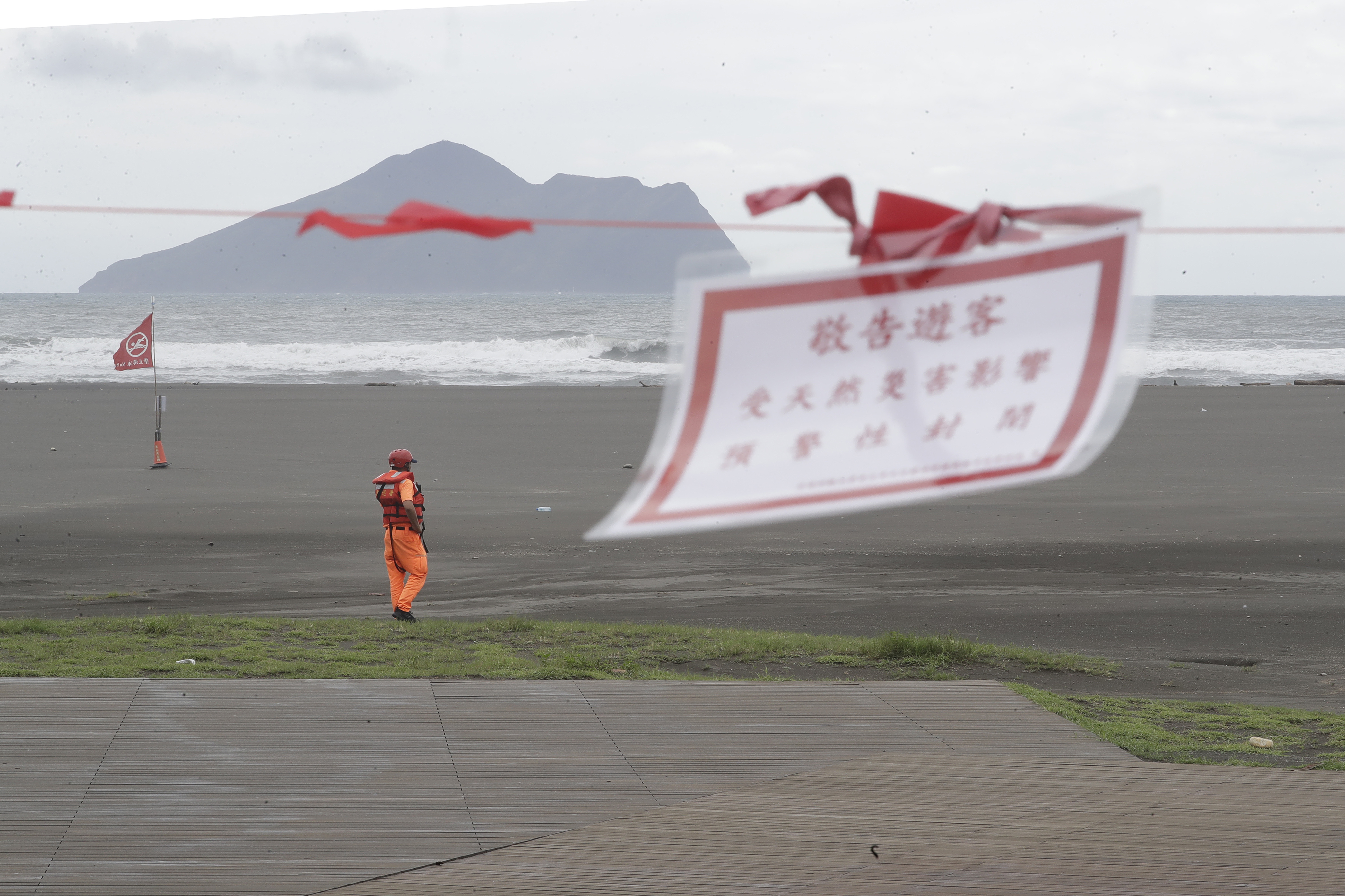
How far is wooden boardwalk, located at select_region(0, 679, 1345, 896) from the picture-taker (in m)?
5.58

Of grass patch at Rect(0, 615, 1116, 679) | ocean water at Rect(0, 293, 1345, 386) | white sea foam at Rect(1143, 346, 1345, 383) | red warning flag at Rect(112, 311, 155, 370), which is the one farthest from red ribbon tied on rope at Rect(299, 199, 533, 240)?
white sea foam at Rect(1143, 346, 1345, 383)

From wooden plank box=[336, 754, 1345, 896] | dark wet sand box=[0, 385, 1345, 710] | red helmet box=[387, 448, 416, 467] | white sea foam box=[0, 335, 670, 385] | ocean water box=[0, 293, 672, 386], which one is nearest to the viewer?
wooden plank box=[336, 754, 1345, 896]

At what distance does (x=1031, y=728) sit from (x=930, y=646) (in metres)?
2.26

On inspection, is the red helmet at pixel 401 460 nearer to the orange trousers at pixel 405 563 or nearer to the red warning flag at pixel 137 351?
the orange trousers at pixel 405 563

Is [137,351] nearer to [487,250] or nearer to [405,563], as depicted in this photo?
[405,563]

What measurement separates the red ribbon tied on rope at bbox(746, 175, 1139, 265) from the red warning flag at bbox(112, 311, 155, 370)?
14.5 meters

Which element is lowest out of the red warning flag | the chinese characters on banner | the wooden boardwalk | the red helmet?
the wooden boardwalk

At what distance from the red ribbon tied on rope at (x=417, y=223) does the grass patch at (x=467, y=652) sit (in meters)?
7.34

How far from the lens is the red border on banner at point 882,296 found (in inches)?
81.7

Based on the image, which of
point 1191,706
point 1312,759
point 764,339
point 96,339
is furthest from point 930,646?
point 96,339

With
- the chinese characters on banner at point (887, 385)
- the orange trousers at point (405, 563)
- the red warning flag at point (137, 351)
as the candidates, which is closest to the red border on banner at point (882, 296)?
the chinese characters on banner at point (887, 385)

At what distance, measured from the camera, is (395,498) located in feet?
35.9

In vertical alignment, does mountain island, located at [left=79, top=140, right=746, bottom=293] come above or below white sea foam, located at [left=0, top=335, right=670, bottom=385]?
above

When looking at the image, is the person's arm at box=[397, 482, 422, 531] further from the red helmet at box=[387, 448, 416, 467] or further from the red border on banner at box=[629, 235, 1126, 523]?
the red border on banner at box=[629, 235, 1126, 523]
